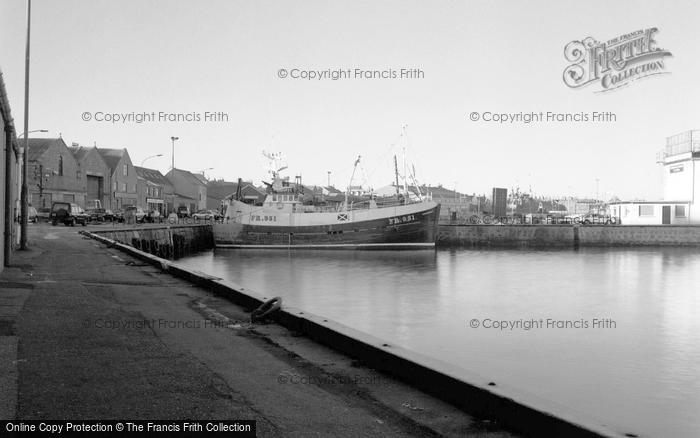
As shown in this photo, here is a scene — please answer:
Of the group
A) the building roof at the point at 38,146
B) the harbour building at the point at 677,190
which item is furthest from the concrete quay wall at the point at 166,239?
the harbour building at the point at 677,190

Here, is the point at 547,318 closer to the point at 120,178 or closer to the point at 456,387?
the point at 456,387

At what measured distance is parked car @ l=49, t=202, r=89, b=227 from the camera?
4353 centimetres

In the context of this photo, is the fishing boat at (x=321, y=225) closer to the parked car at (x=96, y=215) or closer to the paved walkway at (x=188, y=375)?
the parked car at (x=96, y=215)

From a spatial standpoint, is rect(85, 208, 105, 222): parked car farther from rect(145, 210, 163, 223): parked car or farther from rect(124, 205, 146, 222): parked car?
rect(145, 210, 163, 223): parked car

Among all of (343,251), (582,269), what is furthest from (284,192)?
(582,269)

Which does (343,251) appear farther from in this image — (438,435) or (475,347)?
(438,435)

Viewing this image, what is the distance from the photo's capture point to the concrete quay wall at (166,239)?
3419 centimetres

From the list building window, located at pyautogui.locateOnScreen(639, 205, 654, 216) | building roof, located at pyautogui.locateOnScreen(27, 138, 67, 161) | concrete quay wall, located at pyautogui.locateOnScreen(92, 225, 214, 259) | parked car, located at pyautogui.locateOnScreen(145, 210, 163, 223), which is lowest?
concrete quay wall, located at pyautogui.locateOnScreen(92, 225, 214, 259)

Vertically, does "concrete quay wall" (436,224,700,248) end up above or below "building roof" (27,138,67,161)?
below

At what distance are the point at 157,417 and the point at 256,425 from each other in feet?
2.40

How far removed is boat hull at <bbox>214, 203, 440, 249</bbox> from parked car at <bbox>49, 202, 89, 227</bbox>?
47.9ft

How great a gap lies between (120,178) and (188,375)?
69573 mm

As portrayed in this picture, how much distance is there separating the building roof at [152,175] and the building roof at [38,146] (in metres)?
19.8

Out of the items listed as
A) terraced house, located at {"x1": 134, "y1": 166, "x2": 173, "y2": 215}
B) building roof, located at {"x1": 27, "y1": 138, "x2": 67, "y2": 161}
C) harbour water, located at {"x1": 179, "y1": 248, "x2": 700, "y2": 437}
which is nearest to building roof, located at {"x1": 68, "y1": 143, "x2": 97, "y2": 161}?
building roof, located at {"x1": 27, "y1": 138, "x2": 67, "y2": 161}
